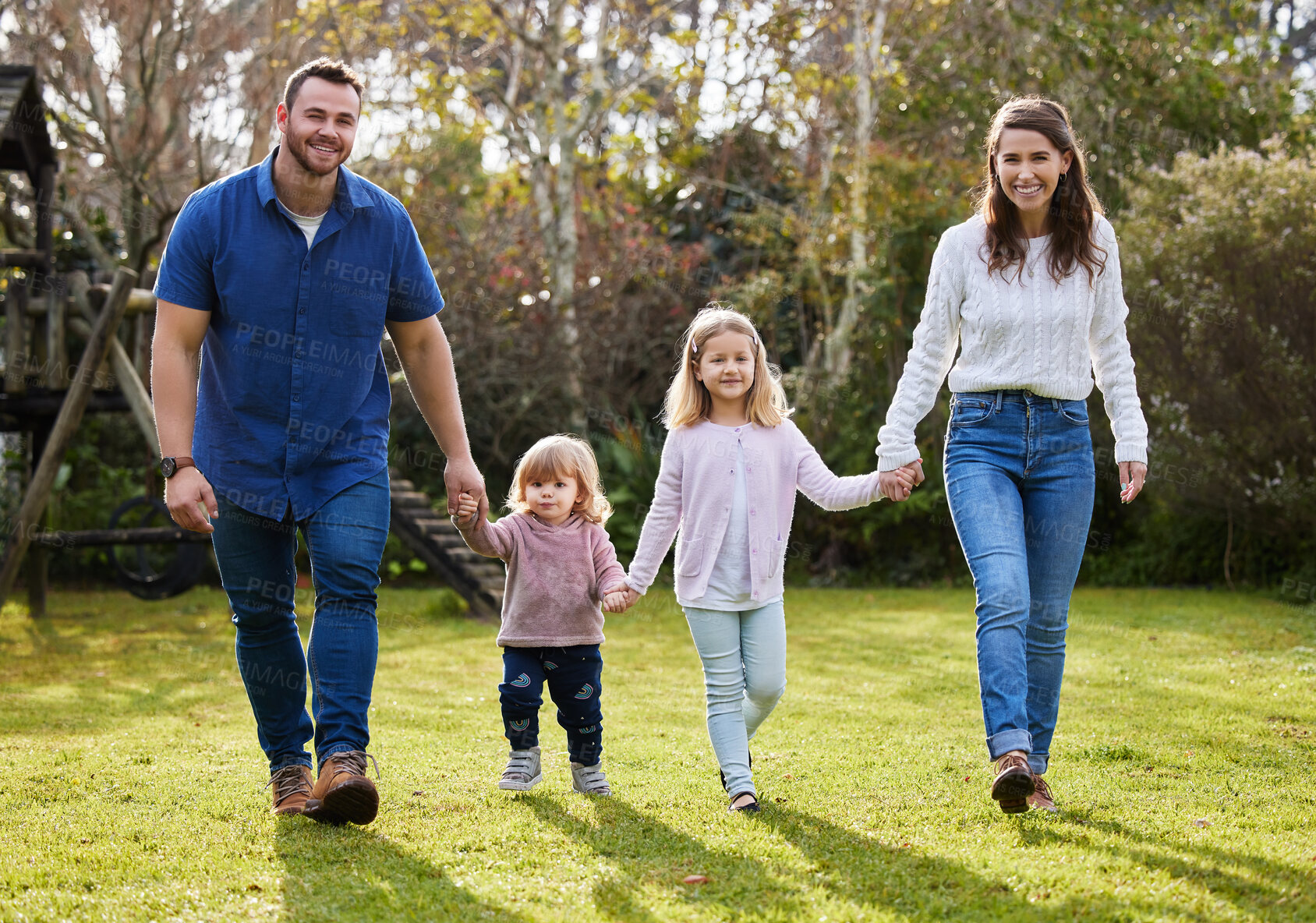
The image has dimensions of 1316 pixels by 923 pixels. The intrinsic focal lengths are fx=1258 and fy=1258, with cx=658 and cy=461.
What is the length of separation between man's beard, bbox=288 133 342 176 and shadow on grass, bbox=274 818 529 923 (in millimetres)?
1858

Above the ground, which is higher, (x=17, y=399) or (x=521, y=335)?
(x=521, y=335)

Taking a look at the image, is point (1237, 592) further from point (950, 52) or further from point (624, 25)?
point (624, 25)

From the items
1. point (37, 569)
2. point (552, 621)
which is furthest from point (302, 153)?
point (37, 569)

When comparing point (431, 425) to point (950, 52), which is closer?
point (431, 425)

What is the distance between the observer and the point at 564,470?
14.0ft

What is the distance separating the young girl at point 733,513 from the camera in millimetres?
3873

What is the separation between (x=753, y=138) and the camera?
16719 mm

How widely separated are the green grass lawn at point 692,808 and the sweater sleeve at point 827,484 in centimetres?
93

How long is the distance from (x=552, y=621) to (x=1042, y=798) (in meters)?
1.61

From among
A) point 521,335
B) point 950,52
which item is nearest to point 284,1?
point 521,335

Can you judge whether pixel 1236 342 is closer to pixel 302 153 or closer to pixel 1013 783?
pixel 1013 783

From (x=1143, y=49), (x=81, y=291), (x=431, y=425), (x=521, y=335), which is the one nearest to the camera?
(x=431, y=425)

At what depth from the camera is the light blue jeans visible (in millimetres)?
3859

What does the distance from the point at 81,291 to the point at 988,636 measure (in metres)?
8.07
